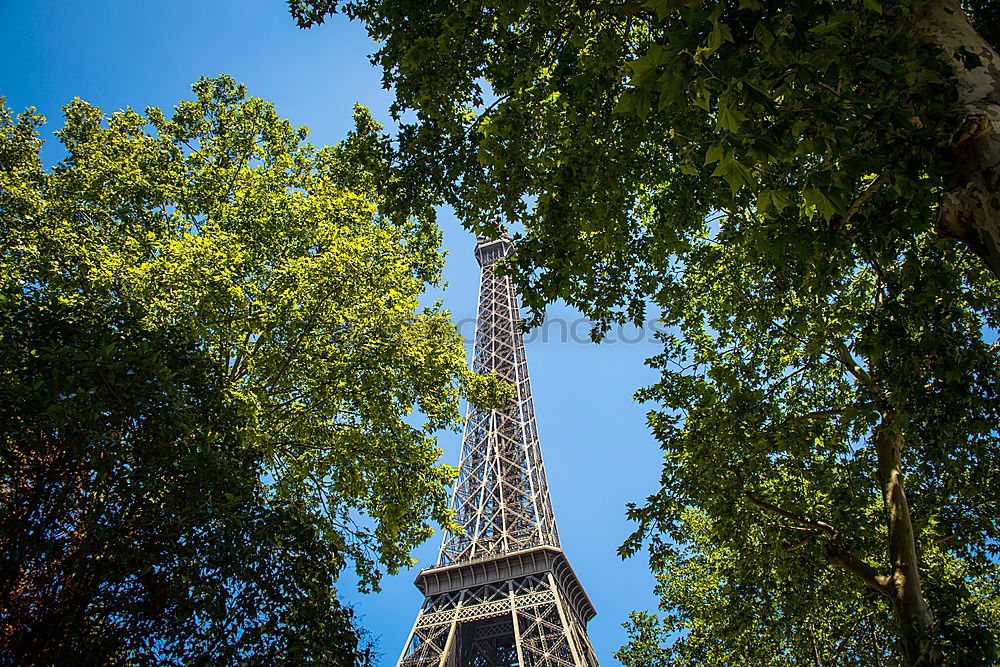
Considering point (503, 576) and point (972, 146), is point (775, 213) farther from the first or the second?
point (503, 576)

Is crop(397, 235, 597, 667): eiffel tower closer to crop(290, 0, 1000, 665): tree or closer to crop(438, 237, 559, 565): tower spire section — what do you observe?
crop(438, 237, 559, 565): tower spire section

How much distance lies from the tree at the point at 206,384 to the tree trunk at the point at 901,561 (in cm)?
521

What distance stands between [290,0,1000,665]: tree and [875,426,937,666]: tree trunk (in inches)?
1.0

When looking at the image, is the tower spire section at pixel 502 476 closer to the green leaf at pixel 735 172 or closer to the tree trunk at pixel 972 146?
the tree trunk at pixel 972 146

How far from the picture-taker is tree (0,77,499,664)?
4312mm

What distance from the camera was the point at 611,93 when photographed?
610cm

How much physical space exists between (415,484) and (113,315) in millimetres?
5224

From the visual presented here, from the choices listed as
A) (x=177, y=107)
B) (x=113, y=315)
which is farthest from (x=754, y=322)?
(x=177, y=107)

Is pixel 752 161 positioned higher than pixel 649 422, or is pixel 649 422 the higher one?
pixel 649 422

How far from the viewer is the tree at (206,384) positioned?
4.31 m

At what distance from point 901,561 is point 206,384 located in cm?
731

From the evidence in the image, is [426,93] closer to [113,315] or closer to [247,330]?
[113,315]

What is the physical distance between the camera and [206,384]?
5719mm

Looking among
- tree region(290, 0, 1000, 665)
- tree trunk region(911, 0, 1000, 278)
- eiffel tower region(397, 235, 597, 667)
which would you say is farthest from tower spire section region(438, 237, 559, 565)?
tree trunk region(911, 0, 1000, 278)
